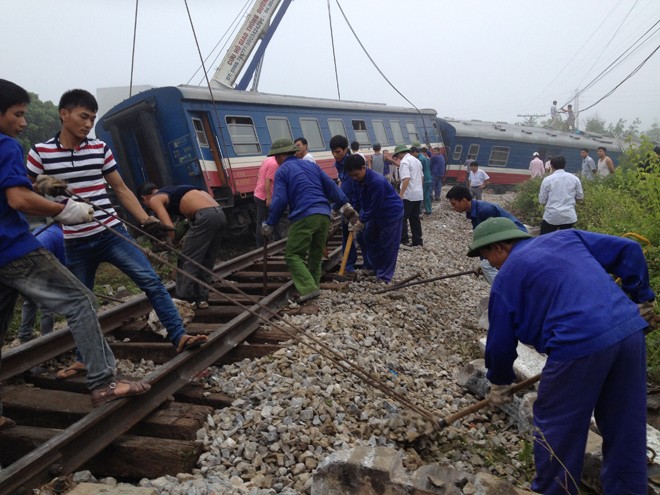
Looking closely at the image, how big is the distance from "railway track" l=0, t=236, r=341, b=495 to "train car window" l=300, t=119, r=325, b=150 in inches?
332

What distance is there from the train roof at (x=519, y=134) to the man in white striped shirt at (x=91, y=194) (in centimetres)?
1982

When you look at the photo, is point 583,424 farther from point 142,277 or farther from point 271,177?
point 271,177

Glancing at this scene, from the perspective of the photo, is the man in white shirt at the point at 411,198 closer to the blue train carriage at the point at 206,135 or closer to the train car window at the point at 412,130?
the blue train carriage at the point at 206,135

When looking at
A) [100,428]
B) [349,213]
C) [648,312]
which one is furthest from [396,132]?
[100,428]

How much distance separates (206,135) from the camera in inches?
401

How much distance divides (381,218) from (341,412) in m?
3.65

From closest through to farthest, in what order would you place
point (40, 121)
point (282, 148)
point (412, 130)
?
point (282, 148) → point (412, 130) → point (40, 121)

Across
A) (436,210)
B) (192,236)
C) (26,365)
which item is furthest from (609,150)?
(26,365)

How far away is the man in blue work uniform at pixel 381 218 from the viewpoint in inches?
254

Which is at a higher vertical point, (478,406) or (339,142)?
(339,142)

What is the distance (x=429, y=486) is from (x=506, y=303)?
94cm

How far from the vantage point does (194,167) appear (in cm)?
994

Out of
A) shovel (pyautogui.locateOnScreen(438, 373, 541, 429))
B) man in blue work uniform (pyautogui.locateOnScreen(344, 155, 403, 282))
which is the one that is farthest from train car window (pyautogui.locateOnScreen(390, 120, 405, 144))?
shovel (pyautogui.locateOnScreen(438, 373, 541, 429))

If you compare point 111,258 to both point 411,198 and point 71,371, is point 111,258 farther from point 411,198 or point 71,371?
point 411,198
